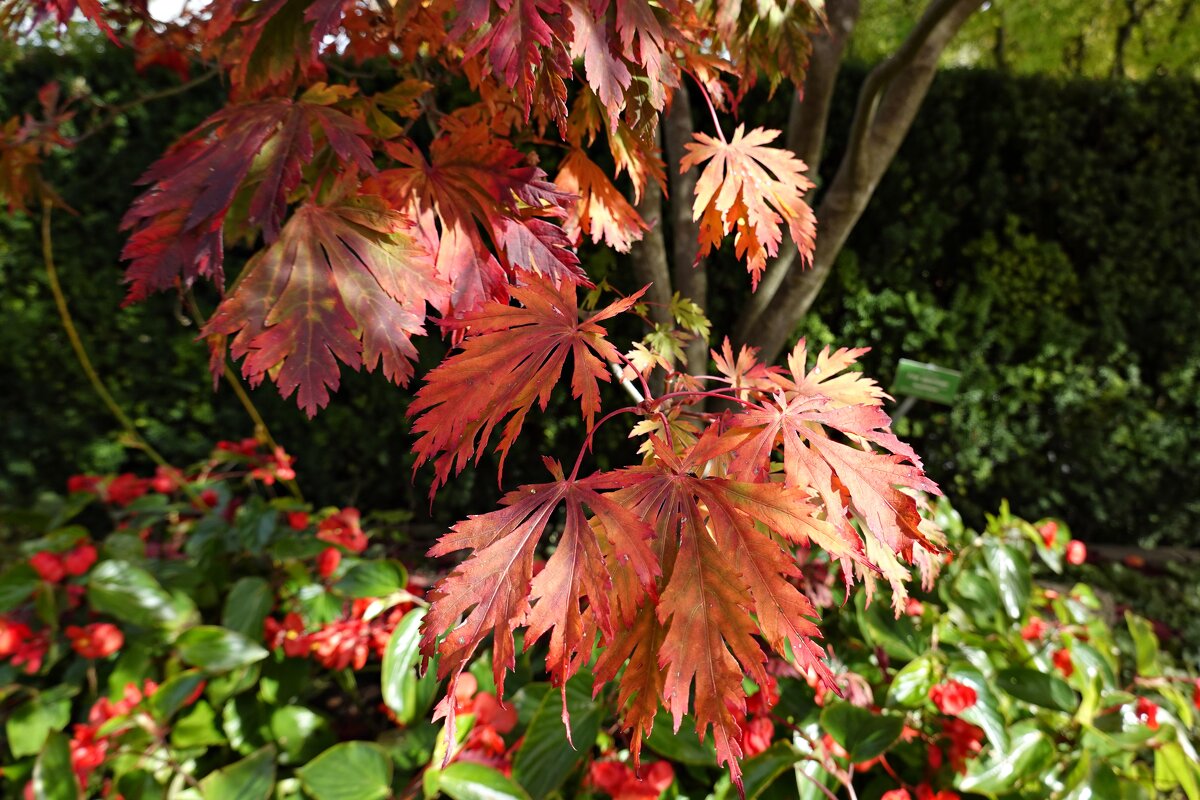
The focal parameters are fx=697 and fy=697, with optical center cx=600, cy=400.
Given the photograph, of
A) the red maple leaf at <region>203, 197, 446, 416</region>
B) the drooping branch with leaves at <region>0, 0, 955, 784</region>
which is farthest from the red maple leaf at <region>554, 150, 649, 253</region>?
the red maple leaf at <region>203, 197, 446, 416</region>

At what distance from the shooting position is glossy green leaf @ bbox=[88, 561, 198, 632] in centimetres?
189

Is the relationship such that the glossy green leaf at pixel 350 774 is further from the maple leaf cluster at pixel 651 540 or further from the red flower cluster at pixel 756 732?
the maple leaf cluster at pixel 651 540

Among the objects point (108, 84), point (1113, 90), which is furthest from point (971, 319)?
point (108, 84)

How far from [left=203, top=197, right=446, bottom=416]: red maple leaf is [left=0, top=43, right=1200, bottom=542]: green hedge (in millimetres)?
2495

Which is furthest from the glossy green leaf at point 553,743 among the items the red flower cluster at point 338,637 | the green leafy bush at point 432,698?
the red flower cluster at point 338,637

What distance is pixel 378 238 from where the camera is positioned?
94cm

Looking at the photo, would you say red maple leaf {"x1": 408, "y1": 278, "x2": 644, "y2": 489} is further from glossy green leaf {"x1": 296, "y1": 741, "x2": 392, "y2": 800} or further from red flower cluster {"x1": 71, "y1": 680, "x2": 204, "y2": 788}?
red flower cluster {"x1": 71, "y1": 680, "x2": 204, "y2": 788}

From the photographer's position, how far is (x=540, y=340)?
85 centimetres

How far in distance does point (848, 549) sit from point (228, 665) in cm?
168

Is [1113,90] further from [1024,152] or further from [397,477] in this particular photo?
[397,477]

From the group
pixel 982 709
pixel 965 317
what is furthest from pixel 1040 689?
pixel 965 317

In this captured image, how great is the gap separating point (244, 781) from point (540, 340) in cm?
143

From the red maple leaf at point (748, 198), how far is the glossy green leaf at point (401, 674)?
1203 millimetres

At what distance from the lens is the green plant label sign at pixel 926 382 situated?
8.04 feet
